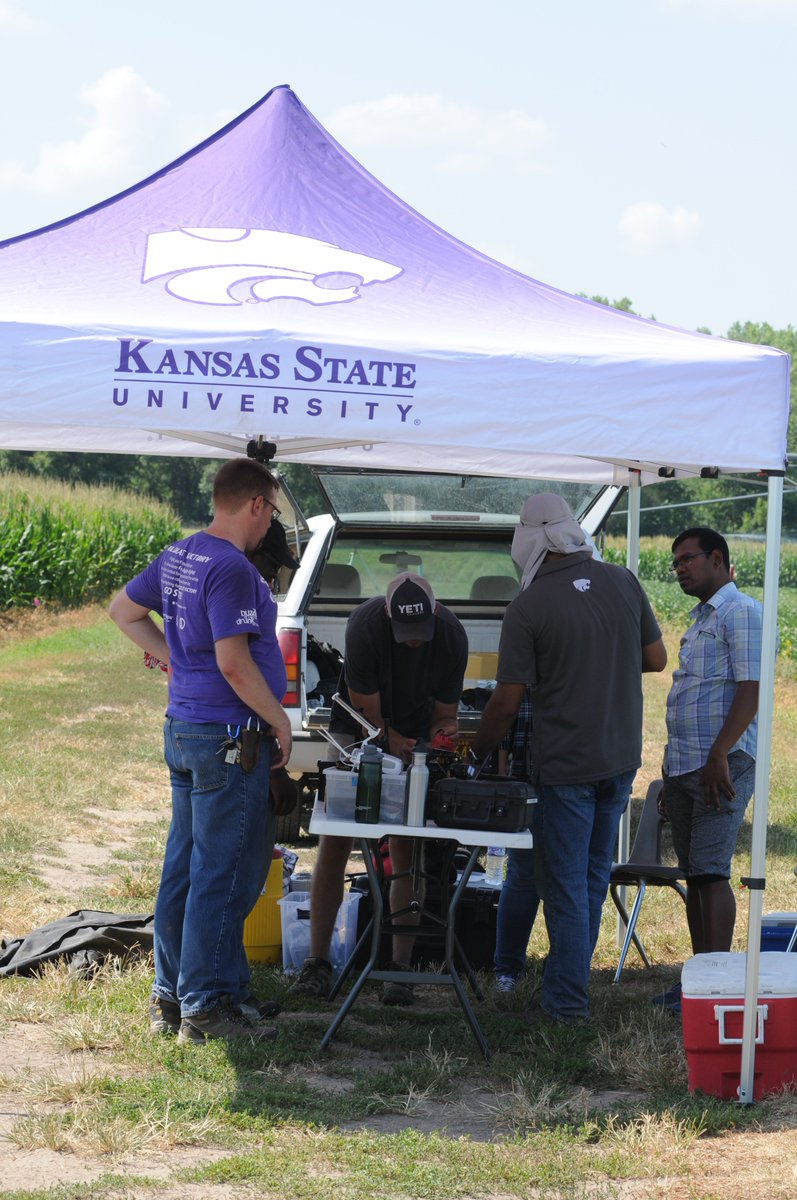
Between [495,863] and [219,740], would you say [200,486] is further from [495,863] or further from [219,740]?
[219,740]

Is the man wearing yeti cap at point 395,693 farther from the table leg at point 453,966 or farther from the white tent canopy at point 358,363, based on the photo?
the white tent canopy at point 358,363

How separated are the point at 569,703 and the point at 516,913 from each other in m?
1.07

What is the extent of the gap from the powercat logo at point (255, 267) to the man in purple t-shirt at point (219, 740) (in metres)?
0.57

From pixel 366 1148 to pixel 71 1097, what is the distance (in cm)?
92

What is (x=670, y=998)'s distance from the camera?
494 cm

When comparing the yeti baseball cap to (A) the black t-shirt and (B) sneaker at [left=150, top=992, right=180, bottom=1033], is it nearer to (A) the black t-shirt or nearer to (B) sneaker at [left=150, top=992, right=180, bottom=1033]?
(A) the black t-shirt

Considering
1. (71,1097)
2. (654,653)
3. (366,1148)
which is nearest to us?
(366,1148)

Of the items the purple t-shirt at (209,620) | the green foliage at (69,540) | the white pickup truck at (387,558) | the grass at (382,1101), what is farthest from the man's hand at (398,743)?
the green foliage at (69,540)

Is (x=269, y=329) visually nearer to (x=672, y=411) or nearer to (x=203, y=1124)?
(x=672, y=411)

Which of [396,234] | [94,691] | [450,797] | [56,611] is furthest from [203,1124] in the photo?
[56,611]

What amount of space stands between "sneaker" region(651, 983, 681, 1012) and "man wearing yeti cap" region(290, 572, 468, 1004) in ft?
3.12

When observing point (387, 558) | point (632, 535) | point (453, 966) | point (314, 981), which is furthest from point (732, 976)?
point (387, 558)

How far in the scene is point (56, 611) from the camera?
2147cm

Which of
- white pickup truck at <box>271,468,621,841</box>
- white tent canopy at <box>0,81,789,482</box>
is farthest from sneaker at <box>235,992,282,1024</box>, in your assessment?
white pickup truck at <box>271,468,621,841</box>
